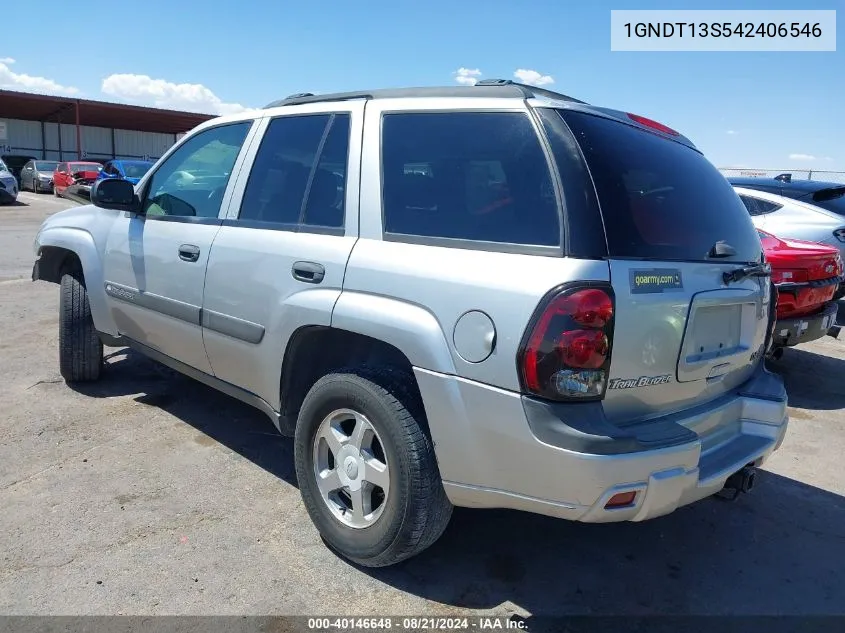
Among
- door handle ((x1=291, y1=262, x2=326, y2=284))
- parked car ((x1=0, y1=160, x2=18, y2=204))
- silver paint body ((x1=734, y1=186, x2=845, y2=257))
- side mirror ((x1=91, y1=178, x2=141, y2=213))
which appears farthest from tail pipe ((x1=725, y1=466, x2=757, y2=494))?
parked car ((x1=0, y1=160, x2=18, y2=204))

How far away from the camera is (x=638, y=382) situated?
2.30 meters

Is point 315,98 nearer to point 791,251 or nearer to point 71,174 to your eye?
point 791,251

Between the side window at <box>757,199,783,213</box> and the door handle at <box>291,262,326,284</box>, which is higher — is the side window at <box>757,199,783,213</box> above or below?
above

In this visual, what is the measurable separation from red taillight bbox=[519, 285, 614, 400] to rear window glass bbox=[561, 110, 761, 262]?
0.72 feet

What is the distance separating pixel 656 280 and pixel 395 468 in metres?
1.16

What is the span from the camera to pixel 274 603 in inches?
102

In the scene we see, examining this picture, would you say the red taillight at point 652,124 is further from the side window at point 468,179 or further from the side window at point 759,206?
the side window at point 759,206

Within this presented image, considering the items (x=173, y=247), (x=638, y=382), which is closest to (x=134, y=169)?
(x=173, y=247)

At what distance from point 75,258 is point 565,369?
3.92 m

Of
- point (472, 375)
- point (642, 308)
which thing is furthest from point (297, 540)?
point (642, 308)

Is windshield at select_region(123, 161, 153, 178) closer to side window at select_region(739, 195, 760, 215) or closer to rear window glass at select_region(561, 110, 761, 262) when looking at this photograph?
side window at select_region(739, 195, 760, 215)

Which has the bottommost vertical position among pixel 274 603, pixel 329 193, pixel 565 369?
pixel 274 603

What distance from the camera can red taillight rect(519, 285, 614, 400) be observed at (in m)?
2.15

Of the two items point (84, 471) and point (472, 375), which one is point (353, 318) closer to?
point (472, 375)
